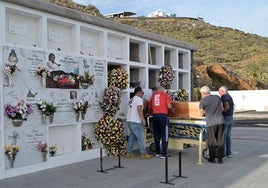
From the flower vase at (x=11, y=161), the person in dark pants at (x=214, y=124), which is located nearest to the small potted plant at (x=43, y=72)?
the flower vase at (x=11, y=161)

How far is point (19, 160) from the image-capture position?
7.07 metres

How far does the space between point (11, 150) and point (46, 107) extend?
111 centimetres

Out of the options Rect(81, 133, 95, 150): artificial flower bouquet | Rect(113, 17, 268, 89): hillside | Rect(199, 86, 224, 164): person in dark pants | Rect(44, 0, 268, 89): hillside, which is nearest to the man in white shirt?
Rect(81, 133, 95, 150): artificial flower bouquet

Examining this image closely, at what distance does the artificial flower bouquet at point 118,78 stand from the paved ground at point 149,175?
1790 mm

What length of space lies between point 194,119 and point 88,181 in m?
3.37

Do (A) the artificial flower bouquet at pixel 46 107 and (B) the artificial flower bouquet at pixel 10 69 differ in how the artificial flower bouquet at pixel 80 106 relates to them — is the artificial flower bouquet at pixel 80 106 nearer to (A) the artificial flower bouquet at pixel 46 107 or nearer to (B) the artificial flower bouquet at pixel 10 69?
(A) the artificial flower bouquet at pixel 46 107

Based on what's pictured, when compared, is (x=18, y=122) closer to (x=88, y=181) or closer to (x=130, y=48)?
(x=88, y=181)

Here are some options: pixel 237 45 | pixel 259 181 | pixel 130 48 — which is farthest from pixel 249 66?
pixel 259 181

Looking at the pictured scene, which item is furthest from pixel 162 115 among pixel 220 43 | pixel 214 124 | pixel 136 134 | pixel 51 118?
pixel 220 43

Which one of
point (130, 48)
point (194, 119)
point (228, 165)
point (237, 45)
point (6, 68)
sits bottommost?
point (228, 165)

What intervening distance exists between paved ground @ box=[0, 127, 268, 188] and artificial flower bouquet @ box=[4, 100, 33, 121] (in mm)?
1106

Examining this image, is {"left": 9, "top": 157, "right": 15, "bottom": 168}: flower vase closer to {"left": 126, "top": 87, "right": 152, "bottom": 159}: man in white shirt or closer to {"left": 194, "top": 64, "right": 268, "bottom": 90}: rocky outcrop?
{"left": 126, "top": 87, "right": 152, "bottom": 159}: man in white shirt

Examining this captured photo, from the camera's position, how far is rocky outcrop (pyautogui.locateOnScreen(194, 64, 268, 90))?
33.0m

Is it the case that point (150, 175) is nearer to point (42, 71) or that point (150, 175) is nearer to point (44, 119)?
point (44, 119)
